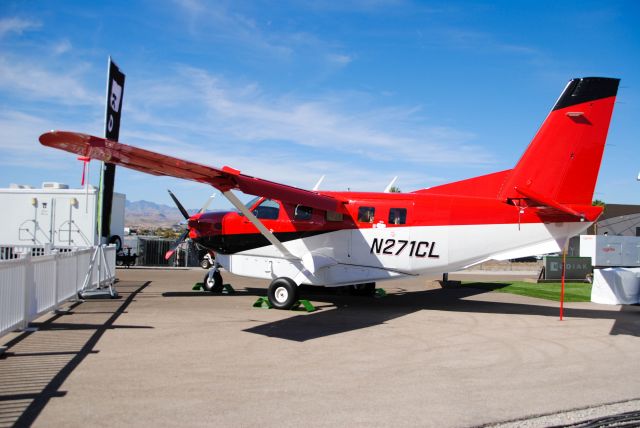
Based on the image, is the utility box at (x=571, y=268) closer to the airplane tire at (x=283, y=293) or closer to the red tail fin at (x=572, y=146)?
the red tail fin at (x=572, y=146)

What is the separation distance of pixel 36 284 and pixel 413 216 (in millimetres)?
8578

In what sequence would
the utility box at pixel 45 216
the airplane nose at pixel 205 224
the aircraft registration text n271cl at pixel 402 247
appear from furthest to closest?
the utility box at pixel 45 216 < the airplane nose at pixel 205 224 < the aircraft registration text n271cl at pixel 402 247

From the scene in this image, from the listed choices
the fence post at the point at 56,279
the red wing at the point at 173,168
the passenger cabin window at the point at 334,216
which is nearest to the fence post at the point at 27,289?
the fence post at the point at 56,279

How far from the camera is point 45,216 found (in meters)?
24.8

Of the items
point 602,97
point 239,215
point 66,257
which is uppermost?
point 602,97

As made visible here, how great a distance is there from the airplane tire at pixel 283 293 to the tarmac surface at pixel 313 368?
363 mm

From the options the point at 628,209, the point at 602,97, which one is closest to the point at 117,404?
the point at 602,97

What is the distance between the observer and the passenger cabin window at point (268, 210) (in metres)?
14.1

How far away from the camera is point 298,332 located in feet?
32.6

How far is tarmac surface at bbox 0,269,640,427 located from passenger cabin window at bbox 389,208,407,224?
238cm

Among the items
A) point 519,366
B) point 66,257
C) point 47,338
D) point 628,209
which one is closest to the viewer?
point 519,366

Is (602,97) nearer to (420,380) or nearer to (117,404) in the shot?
(420,380)

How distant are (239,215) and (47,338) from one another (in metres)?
6.94

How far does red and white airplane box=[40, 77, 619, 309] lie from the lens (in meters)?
11.1
